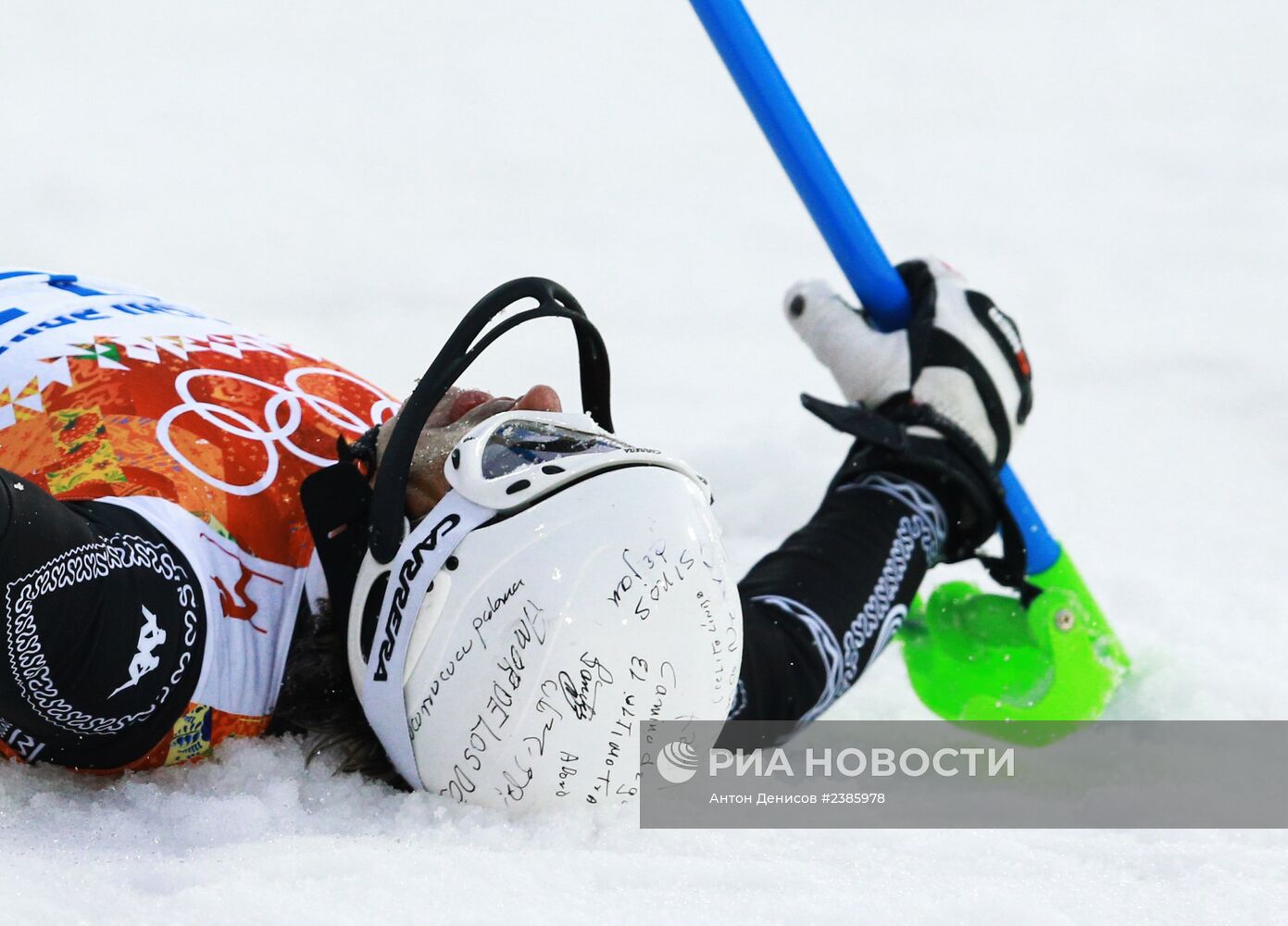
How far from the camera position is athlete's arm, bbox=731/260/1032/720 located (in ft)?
5.42

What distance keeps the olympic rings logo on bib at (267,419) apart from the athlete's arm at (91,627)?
0.14m

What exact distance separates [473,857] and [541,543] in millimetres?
244

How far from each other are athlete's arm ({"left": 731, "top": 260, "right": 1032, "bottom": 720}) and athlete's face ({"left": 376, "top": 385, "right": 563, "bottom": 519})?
1.48 ft

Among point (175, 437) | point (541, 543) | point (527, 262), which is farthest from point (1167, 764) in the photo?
point (527, 262)

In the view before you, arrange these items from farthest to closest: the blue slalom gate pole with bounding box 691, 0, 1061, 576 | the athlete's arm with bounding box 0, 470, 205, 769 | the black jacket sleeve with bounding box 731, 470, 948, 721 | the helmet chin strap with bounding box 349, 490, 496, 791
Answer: the blue slalom gate pole with bounding box 691, 0, 1061, 576, the black jacket sleeve with bounding box 731, 470, 948, 721, the helmet chin strap with bounding box 349, 490, 496, 791, the athlete's arm with bounding box 0, 470, 205, 769

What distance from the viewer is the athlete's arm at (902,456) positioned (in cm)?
165

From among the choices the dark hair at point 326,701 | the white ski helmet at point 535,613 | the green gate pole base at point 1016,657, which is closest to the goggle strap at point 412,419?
the white ski helmet at point 535,613

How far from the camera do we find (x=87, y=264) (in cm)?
299

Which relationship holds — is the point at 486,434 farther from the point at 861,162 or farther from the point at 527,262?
the point at 861,162

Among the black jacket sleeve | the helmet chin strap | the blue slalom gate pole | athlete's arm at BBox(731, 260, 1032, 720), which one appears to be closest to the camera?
the helmet chin strap

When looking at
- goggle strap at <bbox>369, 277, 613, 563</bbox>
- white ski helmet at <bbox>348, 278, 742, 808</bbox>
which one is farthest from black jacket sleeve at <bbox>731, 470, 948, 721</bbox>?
goggle strap at <bbox>369, 277, 613, 563</bbox>

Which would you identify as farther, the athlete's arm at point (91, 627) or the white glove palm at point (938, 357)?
the white glove palm at point (938, 357)

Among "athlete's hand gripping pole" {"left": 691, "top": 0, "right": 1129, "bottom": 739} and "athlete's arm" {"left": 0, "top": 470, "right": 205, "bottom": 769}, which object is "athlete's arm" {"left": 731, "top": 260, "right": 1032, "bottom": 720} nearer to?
"athlete's hand gripping pole" {"left": 691, "top": 0, "right": 1129, "bottom": 739}

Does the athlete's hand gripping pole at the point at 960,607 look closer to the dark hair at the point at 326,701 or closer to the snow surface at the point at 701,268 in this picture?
the snow surface at the point at 701,268
